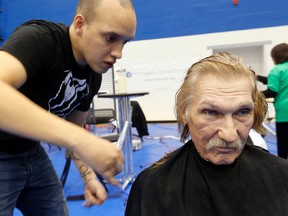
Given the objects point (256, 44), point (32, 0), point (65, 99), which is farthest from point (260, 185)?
point (32, 0)

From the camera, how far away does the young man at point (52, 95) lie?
1.81ft

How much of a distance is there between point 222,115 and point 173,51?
6.16m

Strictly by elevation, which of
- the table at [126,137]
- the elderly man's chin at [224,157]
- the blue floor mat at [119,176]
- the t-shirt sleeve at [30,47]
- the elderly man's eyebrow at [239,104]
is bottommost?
the blue floor mat at [119,176]

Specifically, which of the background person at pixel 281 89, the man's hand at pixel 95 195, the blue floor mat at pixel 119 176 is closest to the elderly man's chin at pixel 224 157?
the man's hand at pixel 95 195

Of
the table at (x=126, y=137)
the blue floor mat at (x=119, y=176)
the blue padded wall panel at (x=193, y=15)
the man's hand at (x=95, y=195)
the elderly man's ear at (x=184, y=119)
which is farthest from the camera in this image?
the blue padded wall panel at (x=193, y=15)

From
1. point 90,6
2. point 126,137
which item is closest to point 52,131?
point 90,6

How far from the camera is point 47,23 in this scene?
0.98 meters

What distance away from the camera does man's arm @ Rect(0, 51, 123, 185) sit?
542 millimetres

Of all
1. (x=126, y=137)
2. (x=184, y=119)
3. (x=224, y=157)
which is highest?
(x=184, y=119)

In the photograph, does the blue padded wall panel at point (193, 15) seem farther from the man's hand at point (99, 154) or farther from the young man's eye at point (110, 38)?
the man's hand at point (99, 154)

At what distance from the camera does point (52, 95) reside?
3.30 feet

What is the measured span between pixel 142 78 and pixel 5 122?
664 centimetres

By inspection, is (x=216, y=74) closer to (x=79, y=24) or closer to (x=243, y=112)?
(x=243, y=112)

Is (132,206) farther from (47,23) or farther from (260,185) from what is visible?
(47,23)
